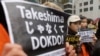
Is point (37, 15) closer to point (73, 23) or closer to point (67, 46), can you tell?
point (67, 46)

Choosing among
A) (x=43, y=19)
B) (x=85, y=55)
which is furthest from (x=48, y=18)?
(x=85, y=55)

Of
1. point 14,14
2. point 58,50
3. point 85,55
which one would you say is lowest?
point 85,55

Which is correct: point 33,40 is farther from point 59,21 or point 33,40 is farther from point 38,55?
point 59,21

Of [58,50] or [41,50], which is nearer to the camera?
[41,50]

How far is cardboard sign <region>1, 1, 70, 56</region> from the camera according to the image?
4.70ft

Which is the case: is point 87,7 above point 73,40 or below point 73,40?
below

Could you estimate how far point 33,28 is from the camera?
1.60 m

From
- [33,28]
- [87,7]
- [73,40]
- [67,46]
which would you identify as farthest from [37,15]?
[87,7]

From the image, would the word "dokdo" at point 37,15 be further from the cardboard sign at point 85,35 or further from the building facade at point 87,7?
the building facade at point 87,7

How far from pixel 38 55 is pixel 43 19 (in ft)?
0.81

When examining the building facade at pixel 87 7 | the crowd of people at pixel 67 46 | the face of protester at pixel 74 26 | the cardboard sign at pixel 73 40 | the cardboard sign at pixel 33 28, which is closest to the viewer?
the crowd of people at pixel 67 46

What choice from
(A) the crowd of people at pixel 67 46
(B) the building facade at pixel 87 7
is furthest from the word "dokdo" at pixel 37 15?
(B) the building facade at pixel 87 7

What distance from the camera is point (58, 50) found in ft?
6.41

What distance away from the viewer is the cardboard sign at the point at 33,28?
4.70 ft
